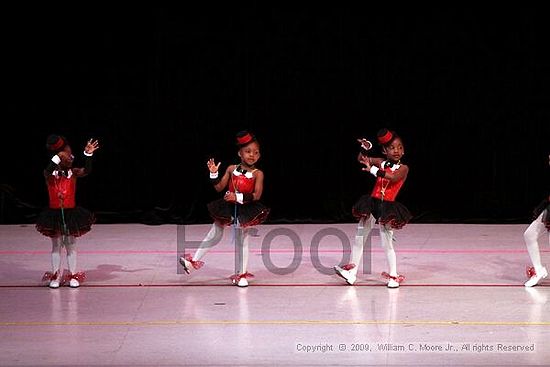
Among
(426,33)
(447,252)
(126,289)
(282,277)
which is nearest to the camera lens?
(126,289)

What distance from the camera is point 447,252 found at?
7.89 m

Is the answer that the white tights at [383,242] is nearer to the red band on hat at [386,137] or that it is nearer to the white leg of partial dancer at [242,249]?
the red band on hat at [386,137]

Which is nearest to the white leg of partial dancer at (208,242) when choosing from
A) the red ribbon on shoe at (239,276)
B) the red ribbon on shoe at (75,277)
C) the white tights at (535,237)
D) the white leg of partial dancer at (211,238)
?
the white leg of partial dancer at (211,238)

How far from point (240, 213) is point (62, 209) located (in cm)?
119

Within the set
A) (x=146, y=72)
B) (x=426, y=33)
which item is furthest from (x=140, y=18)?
(x=426, y=33)

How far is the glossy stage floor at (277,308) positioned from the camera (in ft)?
15.8

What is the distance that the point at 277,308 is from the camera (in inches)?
229

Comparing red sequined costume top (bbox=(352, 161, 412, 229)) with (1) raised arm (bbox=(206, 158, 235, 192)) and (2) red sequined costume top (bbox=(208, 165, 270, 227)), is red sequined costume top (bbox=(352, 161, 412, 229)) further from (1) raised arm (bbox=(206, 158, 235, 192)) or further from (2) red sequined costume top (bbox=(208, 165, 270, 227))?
(1) raised arm (bbox=(206, 158, 235, 192))

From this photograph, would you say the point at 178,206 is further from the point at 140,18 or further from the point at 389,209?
the point at 389,209

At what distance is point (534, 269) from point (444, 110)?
134 inches

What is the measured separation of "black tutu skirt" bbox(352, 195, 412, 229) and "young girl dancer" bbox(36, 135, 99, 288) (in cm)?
185

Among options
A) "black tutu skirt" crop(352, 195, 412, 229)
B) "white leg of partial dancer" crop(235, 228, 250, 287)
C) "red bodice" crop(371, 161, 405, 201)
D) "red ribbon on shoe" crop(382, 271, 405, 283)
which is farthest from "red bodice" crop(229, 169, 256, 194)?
"red ribbon on shoe" crop(382, 271, 405, 283)

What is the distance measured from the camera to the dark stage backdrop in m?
9.48

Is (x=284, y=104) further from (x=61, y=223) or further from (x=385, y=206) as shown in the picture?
(x=61, y=223)
